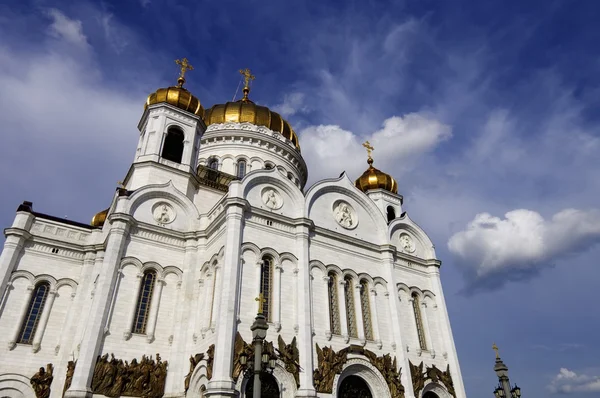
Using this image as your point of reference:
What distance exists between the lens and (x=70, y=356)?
16.4m

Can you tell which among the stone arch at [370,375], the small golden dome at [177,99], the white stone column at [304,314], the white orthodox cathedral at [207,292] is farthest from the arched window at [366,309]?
the small golden dome at [177,99]

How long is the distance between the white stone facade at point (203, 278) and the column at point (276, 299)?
43mm

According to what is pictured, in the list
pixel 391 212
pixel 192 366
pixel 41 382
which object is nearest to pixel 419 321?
pixel 391 212

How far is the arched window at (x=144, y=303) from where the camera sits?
16547 millimetres

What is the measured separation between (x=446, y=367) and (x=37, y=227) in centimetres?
1917

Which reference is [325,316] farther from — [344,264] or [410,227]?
[410,227]

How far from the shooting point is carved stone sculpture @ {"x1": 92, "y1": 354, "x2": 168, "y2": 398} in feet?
48.5

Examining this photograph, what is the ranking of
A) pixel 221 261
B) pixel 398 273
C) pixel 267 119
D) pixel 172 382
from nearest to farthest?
pixel 172 382
pixel 221 261
pixel 398 273
pixel 267 119

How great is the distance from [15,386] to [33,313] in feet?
9.23

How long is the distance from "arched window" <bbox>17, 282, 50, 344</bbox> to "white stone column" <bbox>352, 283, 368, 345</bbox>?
1279cm

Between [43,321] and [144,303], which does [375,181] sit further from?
[43,321]

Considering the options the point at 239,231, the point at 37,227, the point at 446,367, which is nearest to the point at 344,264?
the point at 239,231

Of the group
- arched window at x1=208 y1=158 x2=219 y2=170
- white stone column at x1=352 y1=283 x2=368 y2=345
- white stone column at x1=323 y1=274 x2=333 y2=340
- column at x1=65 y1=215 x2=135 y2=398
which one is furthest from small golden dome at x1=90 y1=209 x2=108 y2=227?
white stone column at x1=352 y1=283 x2=368 y2=345

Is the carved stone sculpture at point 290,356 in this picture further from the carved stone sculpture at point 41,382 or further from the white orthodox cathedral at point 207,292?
the carved stone sculpture at point 41,382
